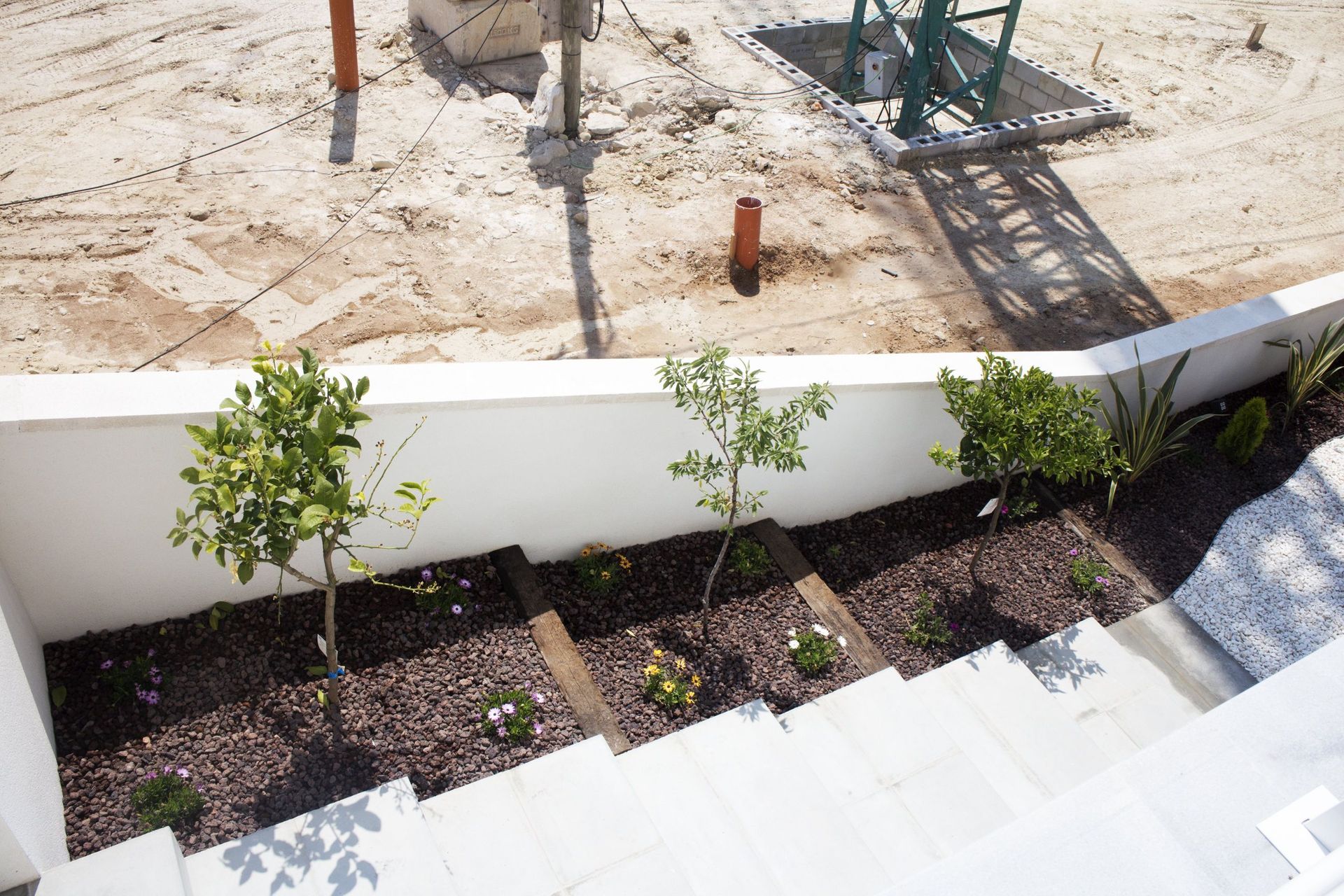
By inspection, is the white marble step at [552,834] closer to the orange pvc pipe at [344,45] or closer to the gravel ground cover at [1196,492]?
the gravel ground cover at [1196,492]

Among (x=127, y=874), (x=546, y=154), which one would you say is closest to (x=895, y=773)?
(x=127, y=874)

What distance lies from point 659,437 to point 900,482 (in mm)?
1520

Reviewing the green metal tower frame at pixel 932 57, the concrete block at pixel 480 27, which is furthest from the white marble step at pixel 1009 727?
the concrete block at pixel 480 27

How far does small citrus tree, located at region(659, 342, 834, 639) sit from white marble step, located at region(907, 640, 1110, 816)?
3.53ft

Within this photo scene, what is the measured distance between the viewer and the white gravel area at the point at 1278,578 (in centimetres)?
459

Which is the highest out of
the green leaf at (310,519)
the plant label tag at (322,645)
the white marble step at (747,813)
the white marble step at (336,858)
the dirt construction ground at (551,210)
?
the green leaf at (310,519)

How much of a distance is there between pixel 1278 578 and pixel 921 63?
6861 millimetres

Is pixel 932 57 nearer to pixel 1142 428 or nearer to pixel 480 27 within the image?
pixel 480 27

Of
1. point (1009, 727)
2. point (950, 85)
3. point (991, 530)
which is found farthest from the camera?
point (950, 85)

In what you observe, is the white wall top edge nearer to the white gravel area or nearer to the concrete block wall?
the white gravel area

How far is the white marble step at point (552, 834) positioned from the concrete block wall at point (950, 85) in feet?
24.7

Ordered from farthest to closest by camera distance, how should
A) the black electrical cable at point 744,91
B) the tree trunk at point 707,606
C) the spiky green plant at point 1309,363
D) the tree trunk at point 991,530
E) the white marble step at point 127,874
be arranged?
the black electrical cable at point 744,91 → the spiky green plant at point 1309,363 → the tree trunk at point 991,530 → the tree trunk at point 707,606 → the white marble step at point 127,874

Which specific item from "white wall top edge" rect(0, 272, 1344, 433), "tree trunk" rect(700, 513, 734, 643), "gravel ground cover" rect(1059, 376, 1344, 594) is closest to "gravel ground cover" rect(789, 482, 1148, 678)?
"gravel ground cover" rect(1059, 376, 1344, 594)

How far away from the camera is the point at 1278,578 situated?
4887 millimetres
